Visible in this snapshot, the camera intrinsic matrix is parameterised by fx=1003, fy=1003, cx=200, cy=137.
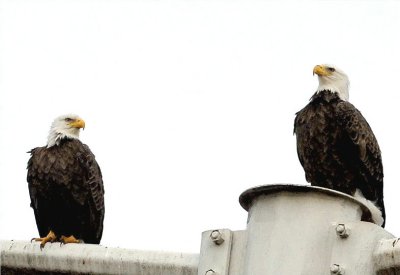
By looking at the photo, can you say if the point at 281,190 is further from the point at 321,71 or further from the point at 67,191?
the point at 321,71

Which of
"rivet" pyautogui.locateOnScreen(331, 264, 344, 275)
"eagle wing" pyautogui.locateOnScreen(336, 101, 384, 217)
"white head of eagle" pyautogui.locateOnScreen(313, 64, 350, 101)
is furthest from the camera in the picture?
"white head of eagle" pyautogui.locateOnScreen(313, 64, 350, 101)

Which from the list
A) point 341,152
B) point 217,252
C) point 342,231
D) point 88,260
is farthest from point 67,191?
point 342,231

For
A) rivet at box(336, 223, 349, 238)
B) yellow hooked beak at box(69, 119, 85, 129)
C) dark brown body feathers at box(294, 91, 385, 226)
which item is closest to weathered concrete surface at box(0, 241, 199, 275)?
rivet at box(336, 223, 349, 238)

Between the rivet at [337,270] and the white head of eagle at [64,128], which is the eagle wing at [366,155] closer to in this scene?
the white head of eagle at [64,128]

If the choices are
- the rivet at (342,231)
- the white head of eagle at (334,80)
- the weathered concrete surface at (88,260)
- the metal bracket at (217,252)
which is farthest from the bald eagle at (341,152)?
the rivet at (342,231)

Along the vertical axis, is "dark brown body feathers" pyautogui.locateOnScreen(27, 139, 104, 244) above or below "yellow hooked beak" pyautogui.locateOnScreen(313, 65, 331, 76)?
below

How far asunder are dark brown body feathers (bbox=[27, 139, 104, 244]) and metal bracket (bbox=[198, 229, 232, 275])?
523 cm

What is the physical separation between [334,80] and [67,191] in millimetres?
2962

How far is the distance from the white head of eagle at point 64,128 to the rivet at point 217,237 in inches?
230

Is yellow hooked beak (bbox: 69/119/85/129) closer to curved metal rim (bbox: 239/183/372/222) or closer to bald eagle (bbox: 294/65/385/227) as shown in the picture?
bald eagle (bbox: 294/65/385/227)

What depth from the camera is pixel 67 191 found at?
32.3ft

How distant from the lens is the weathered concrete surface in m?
4.84

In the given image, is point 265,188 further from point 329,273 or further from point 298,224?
point 329,273

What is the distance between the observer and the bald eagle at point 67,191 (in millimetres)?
9820
